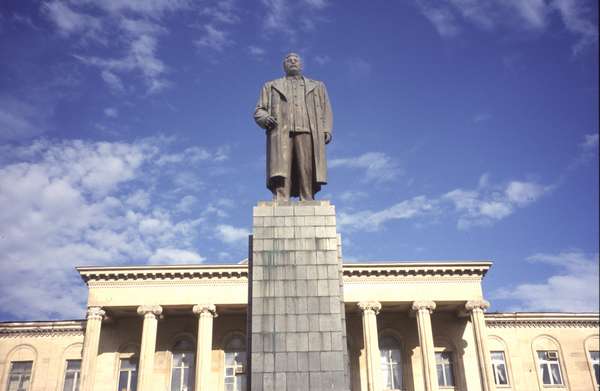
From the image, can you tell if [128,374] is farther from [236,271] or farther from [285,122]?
[285,122]

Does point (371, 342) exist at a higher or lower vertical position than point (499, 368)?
higher

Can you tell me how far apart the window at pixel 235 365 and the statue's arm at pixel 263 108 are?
1008 inches

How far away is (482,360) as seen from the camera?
3153 centimetres

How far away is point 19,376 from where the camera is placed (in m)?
35.6

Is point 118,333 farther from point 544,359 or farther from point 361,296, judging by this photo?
point 544,359

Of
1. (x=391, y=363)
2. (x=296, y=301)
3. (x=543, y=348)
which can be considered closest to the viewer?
(x=296, y=301)

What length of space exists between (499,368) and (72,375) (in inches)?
1036

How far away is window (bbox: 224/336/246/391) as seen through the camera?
33.1 metres

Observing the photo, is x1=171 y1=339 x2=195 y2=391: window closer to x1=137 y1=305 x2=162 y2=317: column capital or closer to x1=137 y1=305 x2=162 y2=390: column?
x1=137 y1=305 x2=162 y2=390: column

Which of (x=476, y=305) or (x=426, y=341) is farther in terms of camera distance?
(x=476, y=305)

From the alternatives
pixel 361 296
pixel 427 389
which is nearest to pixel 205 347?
pixel 361 296

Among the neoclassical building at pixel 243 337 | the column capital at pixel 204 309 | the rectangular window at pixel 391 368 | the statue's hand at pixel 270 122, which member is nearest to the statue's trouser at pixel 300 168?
the statue's hand at pixel 270 122

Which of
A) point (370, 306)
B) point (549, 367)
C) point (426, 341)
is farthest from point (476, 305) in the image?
point (549, 367)

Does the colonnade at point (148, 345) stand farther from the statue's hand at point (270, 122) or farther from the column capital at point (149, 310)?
the statue's hand at point (270, 122)
